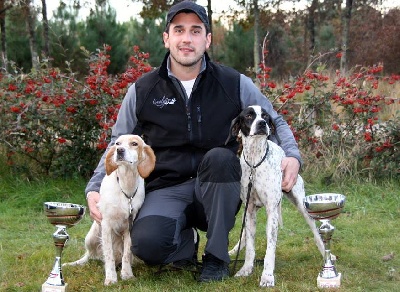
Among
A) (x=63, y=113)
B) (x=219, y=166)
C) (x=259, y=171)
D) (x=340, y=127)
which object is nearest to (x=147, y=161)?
(x=219, y=166)

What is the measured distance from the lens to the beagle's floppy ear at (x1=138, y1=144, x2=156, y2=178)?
338cm

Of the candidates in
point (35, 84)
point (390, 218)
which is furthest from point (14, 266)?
point (390, 218)

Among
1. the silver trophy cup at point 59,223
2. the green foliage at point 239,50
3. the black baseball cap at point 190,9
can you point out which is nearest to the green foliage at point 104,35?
the green foliage at point 239,50

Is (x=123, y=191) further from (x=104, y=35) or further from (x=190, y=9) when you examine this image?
(x=104, y=35)

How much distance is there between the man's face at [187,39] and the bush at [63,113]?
90.5 inches

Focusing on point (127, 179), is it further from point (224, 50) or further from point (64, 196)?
point (224, 50)

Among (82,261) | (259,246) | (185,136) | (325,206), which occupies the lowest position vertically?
(259,246)

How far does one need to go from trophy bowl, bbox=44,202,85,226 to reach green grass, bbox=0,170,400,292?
16.7 inches

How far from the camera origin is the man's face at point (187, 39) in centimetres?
360

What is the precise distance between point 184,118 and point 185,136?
12 centimetres

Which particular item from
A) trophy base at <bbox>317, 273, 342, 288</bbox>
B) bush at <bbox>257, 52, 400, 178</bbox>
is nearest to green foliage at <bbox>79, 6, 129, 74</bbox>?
bush at <bbox>257, 52, 400, 178</bbox>

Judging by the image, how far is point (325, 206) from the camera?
3219mm

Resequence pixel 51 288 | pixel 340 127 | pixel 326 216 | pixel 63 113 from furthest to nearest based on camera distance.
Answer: pixel 340 127 < pixel 63 113 < pixel 326 216 < pixel 51 288

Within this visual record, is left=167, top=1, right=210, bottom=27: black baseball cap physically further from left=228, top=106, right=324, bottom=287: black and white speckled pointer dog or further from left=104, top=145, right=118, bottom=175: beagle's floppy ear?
left=104, top=145, right=118, bottom=175: beagle's floppy ear
